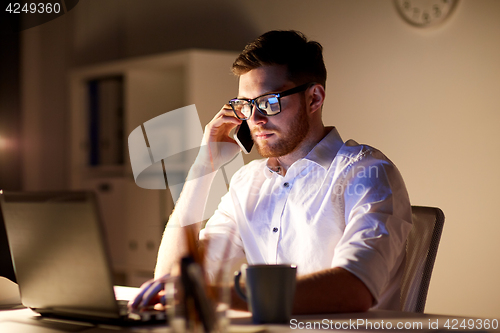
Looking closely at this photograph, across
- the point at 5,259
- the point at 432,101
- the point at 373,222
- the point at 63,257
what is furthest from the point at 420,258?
the point at 432,101

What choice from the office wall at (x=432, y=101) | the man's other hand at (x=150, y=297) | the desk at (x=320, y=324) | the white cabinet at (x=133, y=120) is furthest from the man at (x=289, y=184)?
the white cabinet at (x=133, y=120)

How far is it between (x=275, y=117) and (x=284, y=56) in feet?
0.62

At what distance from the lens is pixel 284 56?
1.56 meters

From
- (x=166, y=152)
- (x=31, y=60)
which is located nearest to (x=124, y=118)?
(x=166, y=152)

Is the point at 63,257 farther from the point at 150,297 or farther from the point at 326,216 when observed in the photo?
the point at 326,216

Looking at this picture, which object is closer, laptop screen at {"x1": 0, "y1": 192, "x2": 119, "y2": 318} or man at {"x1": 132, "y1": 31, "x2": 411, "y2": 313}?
laptop screen at {"x1": 0, "y1": 192, "x2": 119, "y2": 318}

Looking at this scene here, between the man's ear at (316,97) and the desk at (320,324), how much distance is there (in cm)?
81

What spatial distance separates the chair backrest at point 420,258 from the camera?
126 centimetres

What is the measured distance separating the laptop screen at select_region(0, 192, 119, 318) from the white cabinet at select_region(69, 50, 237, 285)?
1.78m

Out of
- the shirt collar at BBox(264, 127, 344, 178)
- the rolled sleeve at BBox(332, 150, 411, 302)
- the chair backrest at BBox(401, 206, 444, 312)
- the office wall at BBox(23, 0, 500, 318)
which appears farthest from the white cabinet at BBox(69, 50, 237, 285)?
the chair backrest at BBox(401, 206, 444, 312)

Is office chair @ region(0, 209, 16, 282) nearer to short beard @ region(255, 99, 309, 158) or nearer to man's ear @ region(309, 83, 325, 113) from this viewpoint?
short beard @ region(255, 99, 309, 158)

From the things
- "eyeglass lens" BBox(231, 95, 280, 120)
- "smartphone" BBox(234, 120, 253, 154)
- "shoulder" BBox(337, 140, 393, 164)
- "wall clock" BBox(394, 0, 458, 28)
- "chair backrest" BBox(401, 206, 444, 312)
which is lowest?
"chair backrest" BBox(401, 206, 444, 312)

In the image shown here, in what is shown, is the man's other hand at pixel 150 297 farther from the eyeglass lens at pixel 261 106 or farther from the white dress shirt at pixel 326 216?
the eyeglass lens at pixel 261 106

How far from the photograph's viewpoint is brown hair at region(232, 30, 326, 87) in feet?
5.09
